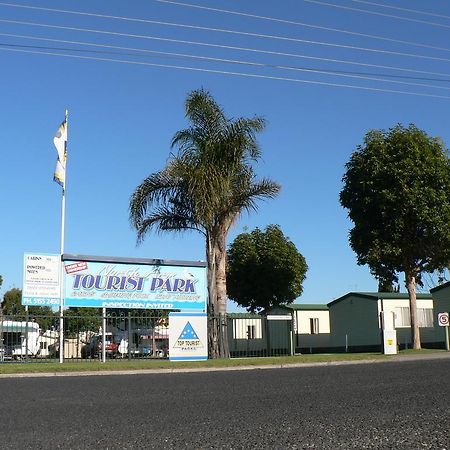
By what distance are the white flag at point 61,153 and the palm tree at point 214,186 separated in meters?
3.17

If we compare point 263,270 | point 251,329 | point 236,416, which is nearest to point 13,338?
point 251,329

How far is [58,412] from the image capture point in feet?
30.5

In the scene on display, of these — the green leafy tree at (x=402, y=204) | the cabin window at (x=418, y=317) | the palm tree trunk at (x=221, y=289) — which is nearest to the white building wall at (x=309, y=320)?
the cabin window at (x=418, y=317)

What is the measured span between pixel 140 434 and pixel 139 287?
21749mm

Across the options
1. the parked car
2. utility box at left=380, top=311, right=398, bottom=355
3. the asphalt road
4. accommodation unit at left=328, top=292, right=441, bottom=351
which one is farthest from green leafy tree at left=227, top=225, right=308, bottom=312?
the asphalt road

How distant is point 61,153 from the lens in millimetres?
27828

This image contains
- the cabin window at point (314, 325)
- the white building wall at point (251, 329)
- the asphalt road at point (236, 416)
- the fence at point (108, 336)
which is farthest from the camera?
the cabin window at point (314, 325)

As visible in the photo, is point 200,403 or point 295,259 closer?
point 200,403

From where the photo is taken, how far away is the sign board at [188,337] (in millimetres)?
25359

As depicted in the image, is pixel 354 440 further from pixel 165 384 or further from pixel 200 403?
pixel 165 384

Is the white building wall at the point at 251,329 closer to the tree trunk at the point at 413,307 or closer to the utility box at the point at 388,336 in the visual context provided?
the tree trunk at the point at 413,307

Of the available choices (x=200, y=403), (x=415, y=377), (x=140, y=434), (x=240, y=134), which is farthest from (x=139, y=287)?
(x=140, y=434)

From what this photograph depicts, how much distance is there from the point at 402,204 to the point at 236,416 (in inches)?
995

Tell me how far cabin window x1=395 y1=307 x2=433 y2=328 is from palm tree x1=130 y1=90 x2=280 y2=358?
18973 millimetres
